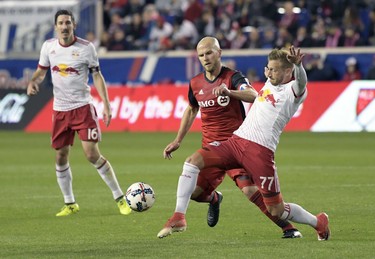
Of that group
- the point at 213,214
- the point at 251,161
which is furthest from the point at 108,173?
the point at 251,161

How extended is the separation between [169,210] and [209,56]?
2982 millimetres

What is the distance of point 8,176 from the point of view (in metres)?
17.1

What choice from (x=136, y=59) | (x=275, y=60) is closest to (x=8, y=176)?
(x=275, y=60)

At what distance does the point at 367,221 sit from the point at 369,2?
1989 centimetres

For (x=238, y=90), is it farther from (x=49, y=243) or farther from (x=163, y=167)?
(x=163, y=167)

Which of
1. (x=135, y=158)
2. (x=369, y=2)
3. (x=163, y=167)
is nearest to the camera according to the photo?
(x=163, y=167)

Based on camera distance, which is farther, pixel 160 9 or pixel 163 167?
pixel 160 9

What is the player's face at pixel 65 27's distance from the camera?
1241cm

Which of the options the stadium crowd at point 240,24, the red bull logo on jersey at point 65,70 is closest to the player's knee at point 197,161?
the red bull logo on jersey at point 65,70

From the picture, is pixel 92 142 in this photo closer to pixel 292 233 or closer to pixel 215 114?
pixel 215 114

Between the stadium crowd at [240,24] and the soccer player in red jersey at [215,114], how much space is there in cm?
1784

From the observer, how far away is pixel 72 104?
12.7 meters

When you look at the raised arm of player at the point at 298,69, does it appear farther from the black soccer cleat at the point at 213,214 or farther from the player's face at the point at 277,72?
the black soccer cleat at the point at 213,214

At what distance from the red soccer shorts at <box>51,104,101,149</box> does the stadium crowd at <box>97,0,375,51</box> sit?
15878mm
